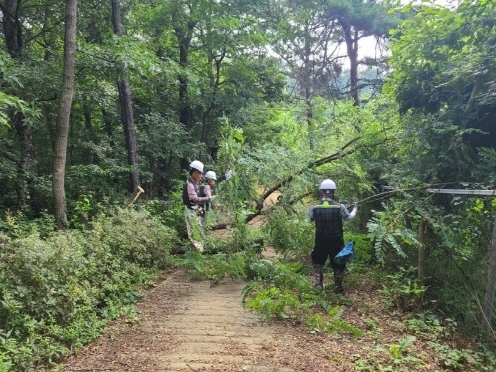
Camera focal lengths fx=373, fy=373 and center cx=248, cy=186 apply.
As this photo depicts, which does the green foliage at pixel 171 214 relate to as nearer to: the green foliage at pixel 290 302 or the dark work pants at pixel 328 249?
the green foliage at pixel 290 302

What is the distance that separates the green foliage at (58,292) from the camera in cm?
391

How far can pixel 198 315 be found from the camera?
537 cm

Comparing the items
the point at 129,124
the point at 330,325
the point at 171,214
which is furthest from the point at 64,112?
the point at 330,325

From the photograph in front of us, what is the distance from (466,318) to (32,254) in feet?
18.5

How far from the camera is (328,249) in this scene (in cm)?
634

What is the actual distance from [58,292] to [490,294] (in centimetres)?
513

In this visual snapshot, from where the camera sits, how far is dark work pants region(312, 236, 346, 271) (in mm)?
6305

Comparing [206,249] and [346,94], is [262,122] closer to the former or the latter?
[346,94]

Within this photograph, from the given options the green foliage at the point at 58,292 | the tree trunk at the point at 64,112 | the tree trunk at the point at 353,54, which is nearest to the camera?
the green foliage at the point at 58,292

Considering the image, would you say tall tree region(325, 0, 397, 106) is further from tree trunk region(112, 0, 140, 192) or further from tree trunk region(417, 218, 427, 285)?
tree trunk region(417, 218, 427, 285)

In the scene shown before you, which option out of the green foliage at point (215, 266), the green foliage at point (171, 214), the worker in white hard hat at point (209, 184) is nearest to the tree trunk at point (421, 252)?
the green foliage at point (215, 266)

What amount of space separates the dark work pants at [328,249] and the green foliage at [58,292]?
10.2 feet

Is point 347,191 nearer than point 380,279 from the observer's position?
No

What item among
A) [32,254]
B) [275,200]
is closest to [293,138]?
[275,200]
